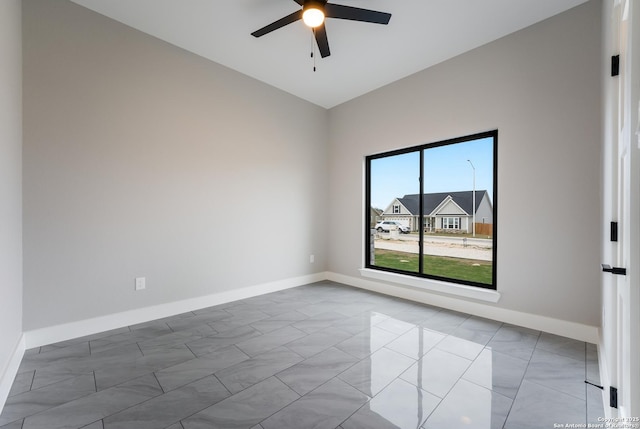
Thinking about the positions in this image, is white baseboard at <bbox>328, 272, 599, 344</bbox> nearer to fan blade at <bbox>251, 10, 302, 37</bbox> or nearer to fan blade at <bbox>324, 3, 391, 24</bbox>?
fan blade at <bbox>324, 3, 391, 24</bbox>

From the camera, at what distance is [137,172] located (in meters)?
2.93

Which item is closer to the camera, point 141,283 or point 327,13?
point 327,13

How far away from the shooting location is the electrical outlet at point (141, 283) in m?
2.94

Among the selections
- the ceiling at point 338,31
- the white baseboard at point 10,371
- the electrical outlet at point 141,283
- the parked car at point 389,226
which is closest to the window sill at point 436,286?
the parked car at point 389,226

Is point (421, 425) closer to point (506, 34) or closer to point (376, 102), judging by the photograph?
point (506, 34)

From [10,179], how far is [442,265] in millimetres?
4369

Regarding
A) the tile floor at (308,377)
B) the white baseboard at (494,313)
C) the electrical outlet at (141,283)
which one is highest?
the electrical outlet at (141,283)

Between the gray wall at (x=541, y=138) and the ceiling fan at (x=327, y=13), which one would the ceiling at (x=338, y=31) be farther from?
the ceiling fan at (x=327, y=13)

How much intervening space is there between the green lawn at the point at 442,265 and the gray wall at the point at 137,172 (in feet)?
5.11

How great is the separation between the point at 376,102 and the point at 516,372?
3.64m

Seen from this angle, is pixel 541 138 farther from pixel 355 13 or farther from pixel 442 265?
pixel 355 13

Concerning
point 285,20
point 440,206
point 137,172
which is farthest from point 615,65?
point 137,172

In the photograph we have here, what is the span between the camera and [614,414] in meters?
1.49

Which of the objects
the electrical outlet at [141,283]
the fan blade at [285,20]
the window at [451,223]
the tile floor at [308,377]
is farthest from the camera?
the window at [451,223]
